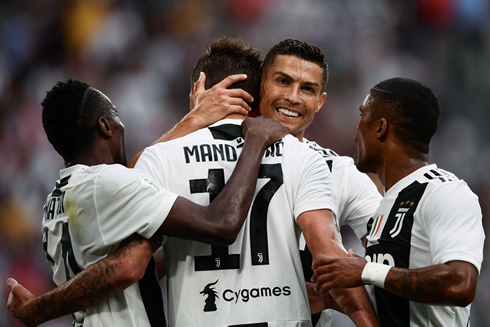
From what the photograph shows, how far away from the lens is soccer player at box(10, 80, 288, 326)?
2.84 meters

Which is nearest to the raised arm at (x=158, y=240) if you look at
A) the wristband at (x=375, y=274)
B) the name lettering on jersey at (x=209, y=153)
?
the name lettering on jersey at (x=209, y=153)

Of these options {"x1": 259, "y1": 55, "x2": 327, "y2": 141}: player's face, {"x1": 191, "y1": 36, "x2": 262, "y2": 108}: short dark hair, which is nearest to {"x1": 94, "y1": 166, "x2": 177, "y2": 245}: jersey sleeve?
{"x1": 191, "y1": 36, "x2": 262, "y2": 108}: short dark hair

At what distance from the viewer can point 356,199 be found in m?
4.01

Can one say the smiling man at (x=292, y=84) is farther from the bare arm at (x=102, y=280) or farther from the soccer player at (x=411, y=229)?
the bare arm at (x=102, y=280)

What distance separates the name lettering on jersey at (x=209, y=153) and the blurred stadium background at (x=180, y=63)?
599cm

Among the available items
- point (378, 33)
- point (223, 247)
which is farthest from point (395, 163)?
point (378, 33)

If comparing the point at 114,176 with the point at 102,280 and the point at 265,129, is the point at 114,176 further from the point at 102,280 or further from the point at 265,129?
the point at 265,129

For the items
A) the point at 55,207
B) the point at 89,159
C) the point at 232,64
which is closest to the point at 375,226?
the point at 232,64

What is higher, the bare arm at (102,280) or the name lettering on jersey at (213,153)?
the name lettering on jersey at (213,153)

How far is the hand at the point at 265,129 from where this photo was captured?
10.3ft

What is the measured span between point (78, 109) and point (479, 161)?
719 cm

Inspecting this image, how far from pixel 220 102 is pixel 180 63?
23.4ft

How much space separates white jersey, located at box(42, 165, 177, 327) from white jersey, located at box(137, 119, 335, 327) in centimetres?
17

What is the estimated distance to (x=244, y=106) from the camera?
343 centimetres
